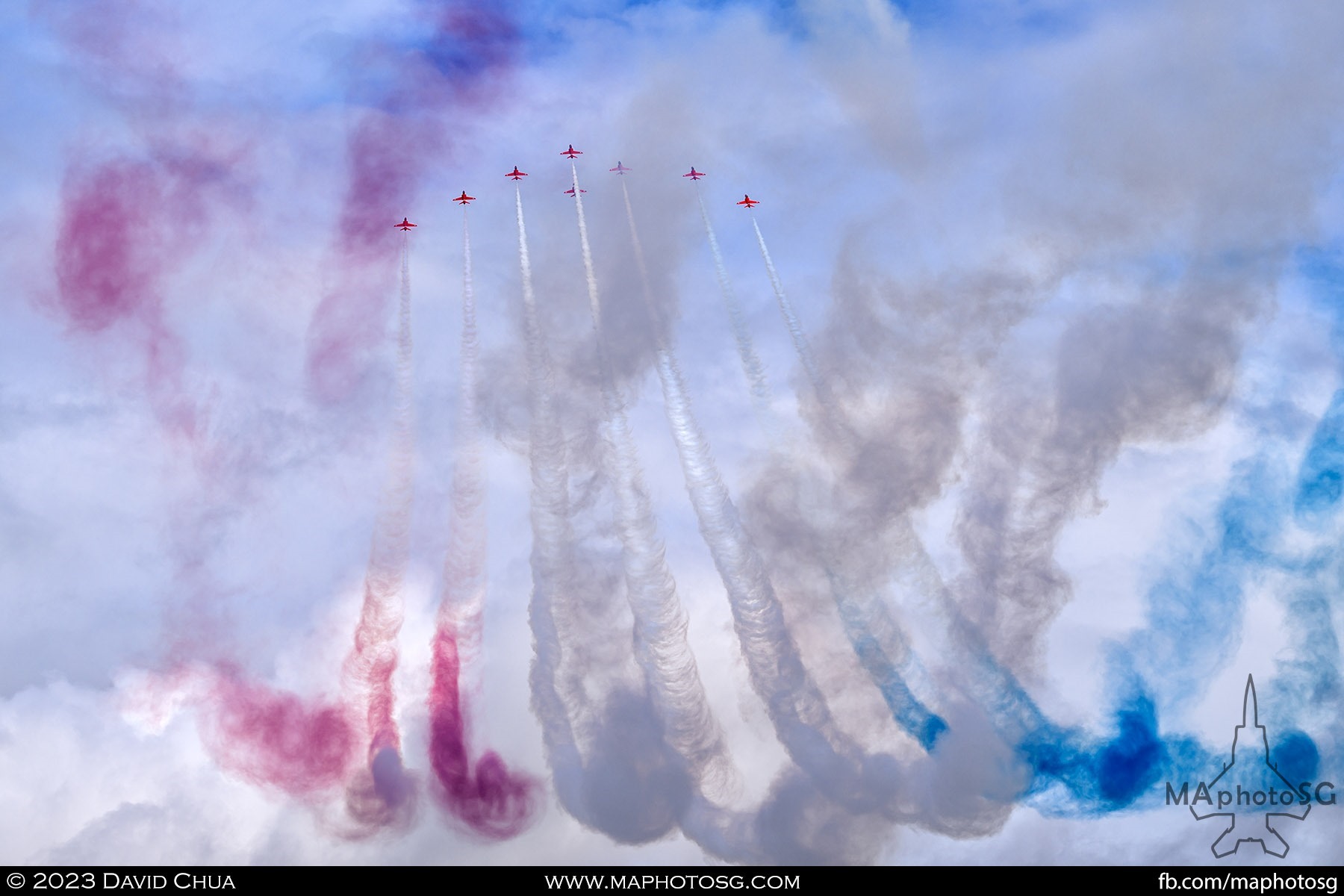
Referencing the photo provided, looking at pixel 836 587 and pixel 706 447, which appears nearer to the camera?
pixel 706 447

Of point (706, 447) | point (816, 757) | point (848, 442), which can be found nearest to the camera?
point (706, 447)

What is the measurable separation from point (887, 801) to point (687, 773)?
13.8m

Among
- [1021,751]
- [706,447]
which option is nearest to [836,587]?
[706,447]

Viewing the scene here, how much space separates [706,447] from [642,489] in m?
4.74

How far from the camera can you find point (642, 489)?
52281mm

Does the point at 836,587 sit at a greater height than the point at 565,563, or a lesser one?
lesser

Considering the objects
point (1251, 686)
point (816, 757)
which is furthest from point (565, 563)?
point (1251, 686)

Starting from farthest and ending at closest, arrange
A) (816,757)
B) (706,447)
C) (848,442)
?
(816,757)
(848,442)
(706,447)

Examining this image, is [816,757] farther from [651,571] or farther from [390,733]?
[390,733]

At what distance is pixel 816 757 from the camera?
192 feet
